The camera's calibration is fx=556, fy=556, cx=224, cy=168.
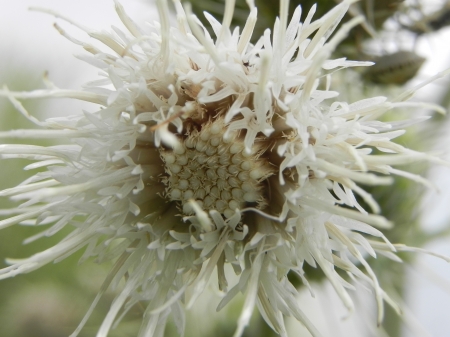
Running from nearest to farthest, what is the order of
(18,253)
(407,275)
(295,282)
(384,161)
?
(384,161) < (295,282) < (407,275) < (18,253)

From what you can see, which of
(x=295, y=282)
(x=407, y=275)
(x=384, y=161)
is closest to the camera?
(x=384, y=161)

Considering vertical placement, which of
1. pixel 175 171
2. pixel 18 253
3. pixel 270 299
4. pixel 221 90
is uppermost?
pixel 221 90

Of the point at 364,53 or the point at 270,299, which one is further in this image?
the point at 364,53

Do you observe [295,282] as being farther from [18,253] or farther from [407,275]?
[18,253]

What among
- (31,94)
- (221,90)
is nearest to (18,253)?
(31,94)
